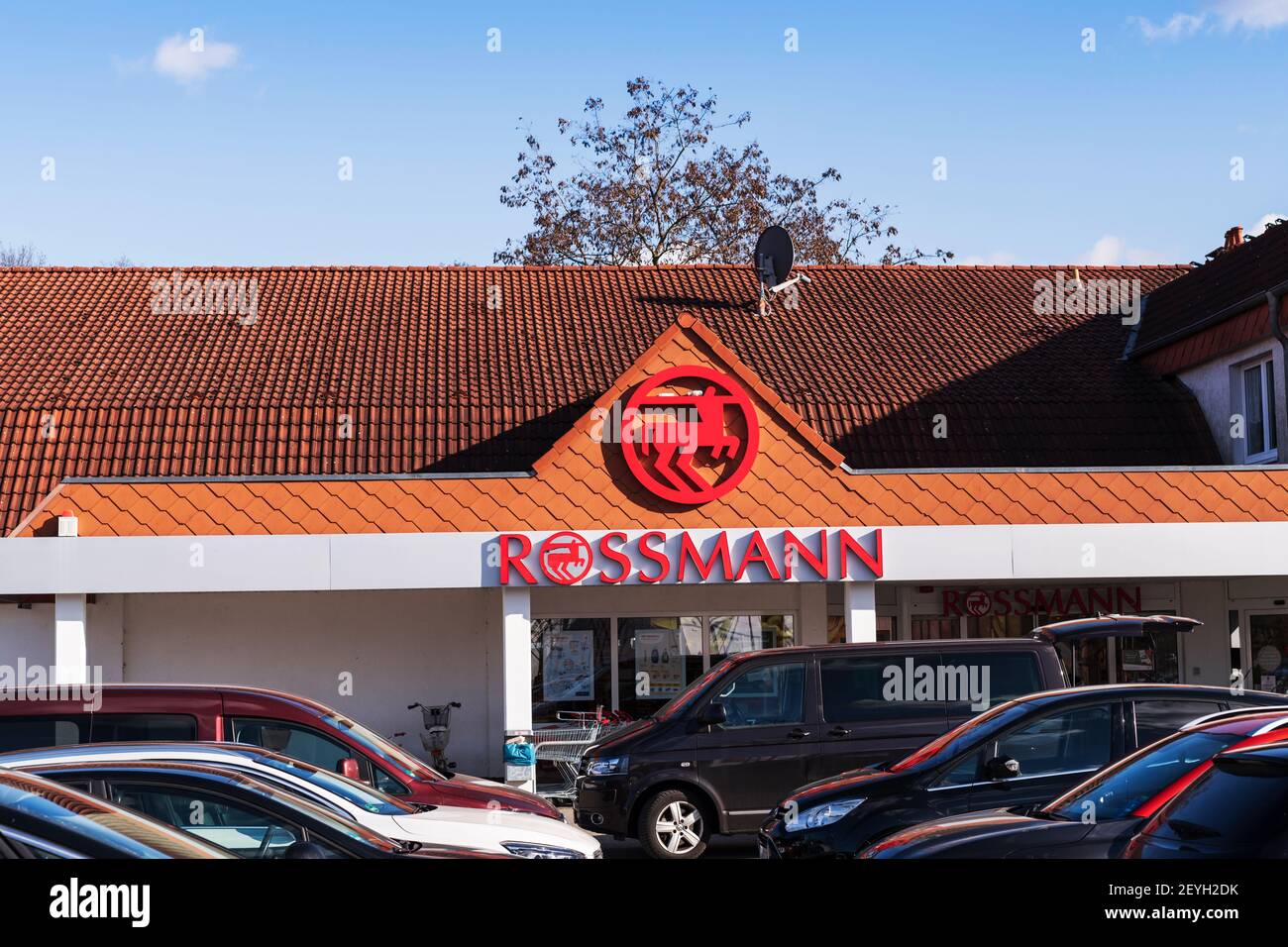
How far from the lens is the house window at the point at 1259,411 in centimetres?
2194

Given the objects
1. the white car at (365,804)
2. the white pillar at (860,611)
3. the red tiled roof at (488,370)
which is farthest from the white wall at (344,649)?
the white car at (365,804)

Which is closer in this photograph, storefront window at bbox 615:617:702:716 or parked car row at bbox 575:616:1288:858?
parked car row at bbox 575:616:1288:858

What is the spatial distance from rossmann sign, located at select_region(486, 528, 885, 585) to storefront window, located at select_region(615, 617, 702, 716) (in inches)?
139

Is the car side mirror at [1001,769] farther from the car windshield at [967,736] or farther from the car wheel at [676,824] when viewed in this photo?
the car wheel at [676,824]

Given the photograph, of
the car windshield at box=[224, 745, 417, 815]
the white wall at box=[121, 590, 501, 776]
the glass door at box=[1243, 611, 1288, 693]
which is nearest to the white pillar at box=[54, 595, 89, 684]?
the white wall at box=[121, 590, 501, 776]

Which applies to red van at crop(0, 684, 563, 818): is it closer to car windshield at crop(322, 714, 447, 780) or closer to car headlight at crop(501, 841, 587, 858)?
car windshield at crop(322, 714, 447, 780)

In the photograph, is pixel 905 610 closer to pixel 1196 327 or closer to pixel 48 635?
pixel 1196 327

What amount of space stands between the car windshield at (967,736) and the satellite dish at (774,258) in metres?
17.7

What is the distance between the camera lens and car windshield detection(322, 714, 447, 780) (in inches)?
396

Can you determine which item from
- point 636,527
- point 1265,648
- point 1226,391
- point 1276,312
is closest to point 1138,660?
point 1265,648
